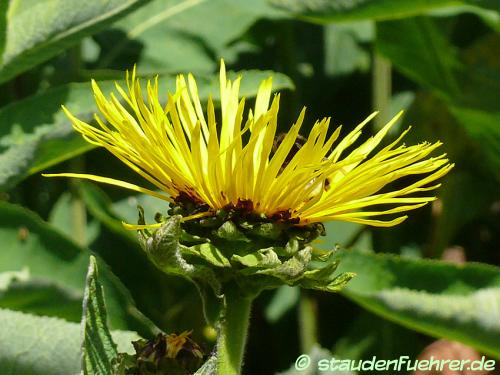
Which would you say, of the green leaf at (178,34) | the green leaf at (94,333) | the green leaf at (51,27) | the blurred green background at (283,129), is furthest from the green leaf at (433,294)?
the green leaf at (178,34)

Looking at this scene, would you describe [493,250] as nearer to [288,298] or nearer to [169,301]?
[288,298]

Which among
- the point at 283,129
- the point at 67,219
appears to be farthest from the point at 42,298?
the point at 283,129

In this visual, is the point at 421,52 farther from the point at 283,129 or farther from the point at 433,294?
the point at 433,294

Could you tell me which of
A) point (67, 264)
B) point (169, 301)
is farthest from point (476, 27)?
point (67, 264)

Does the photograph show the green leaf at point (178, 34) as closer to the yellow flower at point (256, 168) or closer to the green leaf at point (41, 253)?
the green leaf at point (41, 253)

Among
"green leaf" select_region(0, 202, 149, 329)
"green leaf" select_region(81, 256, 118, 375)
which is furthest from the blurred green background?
"green leaf" select_region(81, 256, 118, 375)

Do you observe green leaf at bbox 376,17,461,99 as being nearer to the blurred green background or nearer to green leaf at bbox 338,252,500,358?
the blurred green background
